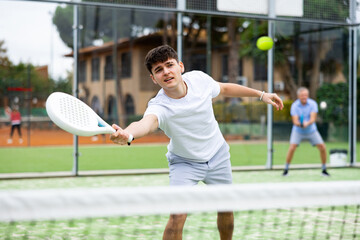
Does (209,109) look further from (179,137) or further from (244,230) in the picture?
(244,230)

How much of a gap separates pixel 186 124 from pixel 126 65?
1257 centimetres

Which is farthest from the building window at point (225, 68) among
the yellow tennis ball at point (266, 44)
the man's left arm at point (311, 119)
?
the man's left arm at point (311, 119)

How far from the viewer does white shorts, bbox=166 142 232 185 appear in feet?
11.6

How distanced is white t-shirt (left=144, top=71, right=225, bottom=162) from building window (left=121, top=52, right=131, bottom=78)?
39.6ft


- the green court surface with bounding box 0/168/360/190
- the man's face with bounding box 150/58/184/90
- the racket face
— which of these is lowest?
the green court surface with bounding box 0/168/360/190

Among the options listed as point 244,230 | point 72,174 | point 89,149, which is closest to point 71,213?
point 244,230

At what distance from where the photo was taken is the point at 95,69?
49.0 feet

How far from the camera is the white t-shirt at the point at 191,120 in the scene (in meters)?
3.41

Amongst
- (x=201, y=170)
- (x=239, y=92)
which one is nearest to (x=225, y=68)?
(x=239, y=92)

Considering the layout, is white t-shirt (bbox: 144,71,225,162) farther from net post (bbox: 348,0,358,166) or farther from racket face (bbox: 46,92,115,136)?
net post (bbox: 348,0,358,166)

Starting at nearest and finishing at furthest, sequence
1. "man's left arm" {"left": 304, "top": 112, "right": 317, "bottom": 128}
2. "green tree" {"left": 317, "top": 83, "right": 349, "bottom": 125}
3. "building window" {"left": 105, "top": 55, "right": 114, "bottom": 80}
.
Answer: "man's left arm" {"left": 304, "top": 112, "right": 317, "bottom": 128} → "green tree" {"left": 317, "top": 83, "right": 349, "bottom": 125} → "building window" {"left": 105, "top": 55, "right": 114, "bottom": 80}

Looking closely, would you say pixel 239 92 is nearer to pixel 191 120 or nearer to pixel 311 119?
pixel 191 120

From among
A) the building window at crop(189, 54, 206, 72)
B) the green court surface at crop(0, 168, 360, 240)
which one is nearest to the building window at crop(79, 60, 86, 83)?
the building window at crop(189, 54, 206, 72)

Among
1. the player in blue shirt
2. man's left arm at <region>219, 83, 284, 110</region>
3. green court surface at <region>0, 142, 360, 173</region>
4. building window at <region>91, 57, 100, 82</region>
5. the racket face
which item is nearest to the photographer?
the racket face
